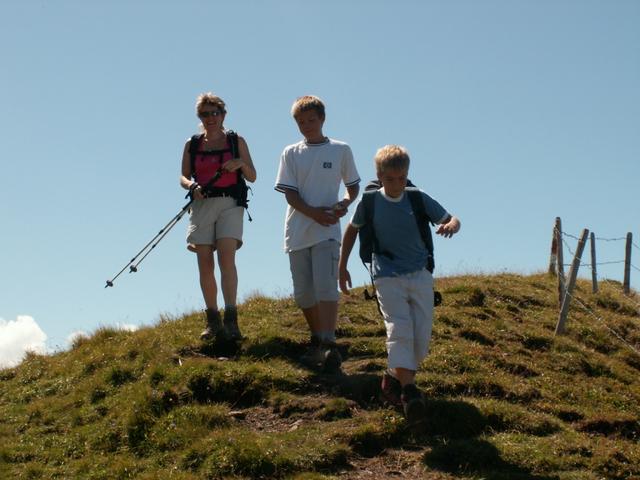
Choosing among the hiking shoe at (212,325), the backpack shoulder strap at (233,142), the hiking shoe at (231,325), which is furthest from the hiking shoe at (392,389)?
the backpack shoulder strap at (233,142)

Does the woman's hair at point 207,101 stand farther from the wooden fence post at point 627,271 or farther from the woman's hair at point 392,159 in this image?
the wooden fence post at point 627,271

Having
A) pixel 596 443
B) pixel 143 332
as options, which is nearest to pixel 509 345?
pixel 596 443

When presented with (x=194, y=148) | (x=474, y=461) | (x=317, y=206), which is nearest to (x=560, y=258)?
(x=317, y=206)

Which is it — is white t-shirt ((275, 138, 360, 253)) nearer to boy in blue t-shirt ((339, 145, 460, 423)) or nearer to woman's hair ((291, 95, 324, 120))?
woman's hair ((291, 95, 324, 120))

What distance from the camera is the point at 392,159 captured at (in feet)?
26.0

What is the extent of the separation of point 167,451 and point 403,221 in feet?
9.76

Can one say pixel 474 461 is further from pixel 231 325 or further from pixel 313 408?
pixel 231 325

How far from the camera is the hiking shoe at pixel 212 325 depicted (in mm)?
10656

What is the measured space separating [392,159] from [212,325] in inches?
148

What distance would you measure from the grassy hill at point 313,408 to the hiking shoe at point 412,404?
10.4 inches

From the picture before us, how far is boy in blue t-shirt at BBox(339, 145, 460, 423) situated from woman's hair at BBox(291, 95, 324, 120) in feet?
5.06

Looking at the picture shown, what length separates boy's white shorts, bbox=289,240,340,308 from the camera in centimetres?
948

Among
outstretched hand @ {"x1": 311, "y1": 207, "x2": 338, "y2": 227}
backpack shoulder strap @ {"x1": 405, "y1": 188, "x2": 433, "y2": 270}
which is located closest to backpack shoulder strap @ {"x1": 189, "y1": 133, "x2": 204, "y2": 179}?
outstretched hand @ {"x1": 311, "y1": 207, "x2": 338, "y2": 227}

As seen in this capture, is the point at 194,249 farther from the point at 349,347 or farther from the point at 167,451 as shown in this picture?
the point at 167,451
